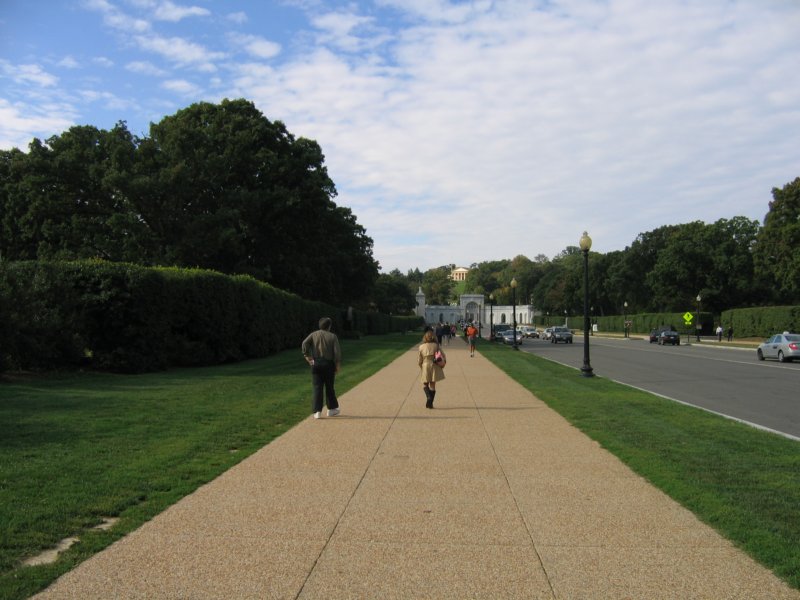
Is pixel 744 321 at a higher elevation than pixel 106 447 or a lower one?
higher

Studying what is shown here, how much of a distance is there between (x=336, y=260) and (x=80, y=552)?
53.9 m

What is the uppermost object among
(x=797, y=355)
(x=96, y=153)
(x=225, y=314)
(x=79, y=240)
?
(x=96, y=153)

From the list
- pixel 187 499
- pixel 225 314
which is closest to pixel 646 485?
pixel 187 499

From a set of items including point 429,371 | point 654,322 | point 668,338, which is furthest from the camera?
point 654,322

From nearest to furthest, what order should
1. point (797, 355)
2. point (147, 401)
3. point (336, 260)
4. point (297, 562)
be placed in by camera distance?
point (297, 562), point (147, 401), point (797, 355), point (336, 260)

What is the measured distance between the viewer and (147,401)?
41.8ft

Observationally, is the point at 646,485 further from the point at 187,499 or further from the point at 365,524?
the point at 187,499

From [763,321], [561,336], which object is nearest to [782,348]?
[561,336]

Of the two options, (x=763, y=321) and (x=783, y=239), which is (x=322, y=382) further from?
(x=783, y=239)

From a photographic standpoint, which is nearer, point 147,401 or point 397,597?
point 397,597

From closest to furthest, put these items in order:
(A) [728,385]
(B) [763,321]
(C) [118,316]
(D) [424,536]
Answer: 1. (D) [424,536]
2. (C) [118,316]
3. (A) [728,385]
4. (B) [763,321]

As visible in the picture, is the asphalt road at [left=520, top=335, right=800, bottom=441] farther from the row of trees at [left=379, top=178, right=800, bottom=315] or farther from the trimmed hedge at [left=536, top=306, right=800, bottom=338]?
the row of trees at [left=379, top=178, right=800, bottom=315]

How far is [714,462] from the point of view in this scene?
25.8ft

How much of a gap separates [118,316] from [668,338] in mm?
48368
